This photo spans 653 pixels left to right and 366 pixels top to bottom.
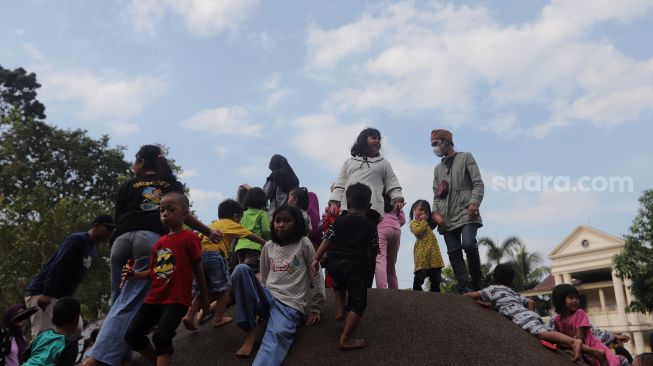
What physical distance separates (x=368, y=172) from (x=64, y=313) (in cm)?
383

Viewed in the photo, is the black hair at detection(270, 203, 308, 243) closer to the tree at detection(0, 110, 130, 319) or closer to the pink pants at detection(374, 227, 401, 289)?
the pink pants at detection(374, 227, 401, 289)

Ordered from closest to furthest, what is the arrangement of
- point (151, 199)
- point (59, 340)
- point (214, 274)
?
point (151, 199) → point (59, 340) → point (214, 274)

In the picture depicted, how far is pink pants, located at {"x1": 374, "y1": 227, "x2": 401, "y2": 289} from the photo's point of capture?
690cm

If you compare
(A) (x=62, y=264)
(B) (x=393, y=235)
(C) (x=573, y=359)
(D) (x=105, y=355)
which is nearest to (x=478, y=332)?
(C) (x=573, y=359)

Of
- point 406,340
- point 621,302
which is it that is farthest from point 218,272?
point 621,302

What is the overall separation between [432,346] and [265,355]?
1.75 metres

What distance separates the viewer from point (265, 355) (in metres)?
4.98

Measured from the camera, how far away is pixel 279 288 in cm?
546

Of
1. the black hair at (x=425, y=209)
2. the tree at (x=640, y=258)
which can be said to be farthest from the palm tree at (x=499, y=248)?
the black hair at (x=425, y=209)

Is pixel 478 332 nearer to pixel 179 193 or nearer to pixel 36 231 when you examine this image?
pixel 179 193

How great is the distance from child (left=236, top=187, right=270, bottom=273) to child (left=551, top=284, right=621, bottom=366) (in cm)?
363

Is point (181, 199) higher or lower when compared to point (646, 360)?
higher

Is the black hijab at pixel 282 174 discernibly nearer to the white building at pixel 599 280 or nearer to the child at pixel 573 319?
the child at pixel 573 319

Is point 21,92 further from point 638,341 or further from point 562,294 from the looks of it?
point 638,341
